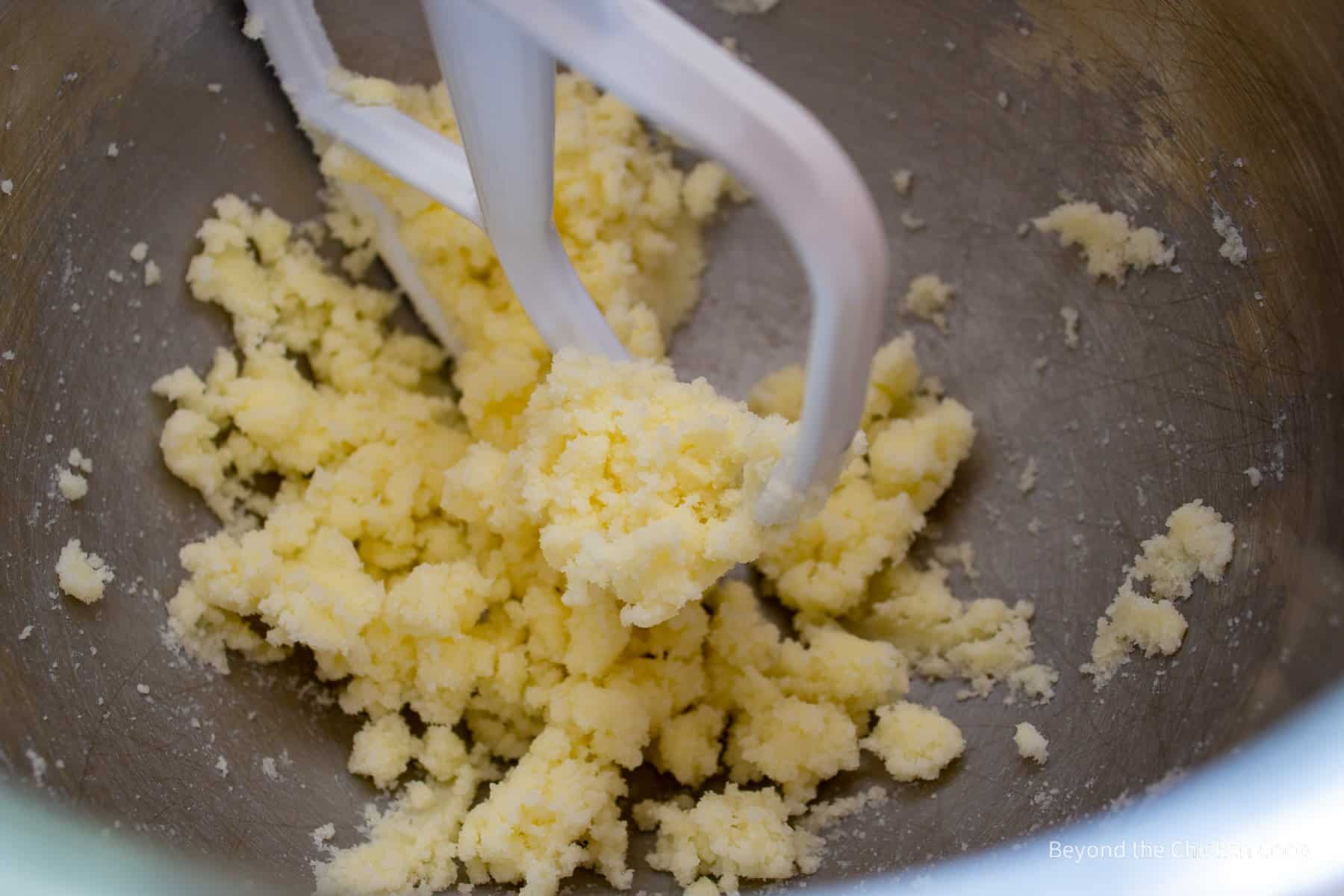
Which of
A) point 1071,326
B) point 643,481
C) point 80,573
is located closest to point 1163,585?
point 1071,326

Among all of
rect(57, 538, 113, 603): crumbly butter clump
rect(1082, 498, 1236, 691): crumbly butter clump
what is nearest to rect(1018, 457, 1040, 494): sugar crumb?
rect(1082, 498, 1236, 691): crumbly butter clump

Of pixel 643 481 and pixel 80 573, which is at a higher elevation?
pixel 643 481

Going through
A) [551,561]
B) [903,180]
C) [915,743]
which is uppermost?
[903,180]

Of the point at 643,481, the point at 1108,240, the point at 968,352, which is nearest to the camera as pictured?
the point at 643,481

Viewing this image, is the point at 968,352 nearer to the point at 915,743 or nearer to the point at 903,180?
the point at 903,180

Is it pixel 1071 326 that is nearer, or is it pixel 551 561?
pixel 551 561

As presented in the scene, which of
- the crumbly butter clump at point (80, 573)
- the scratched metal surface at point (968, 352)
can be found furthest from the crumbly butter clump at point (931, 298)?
the crumbly butter clump at point (80, 573)
